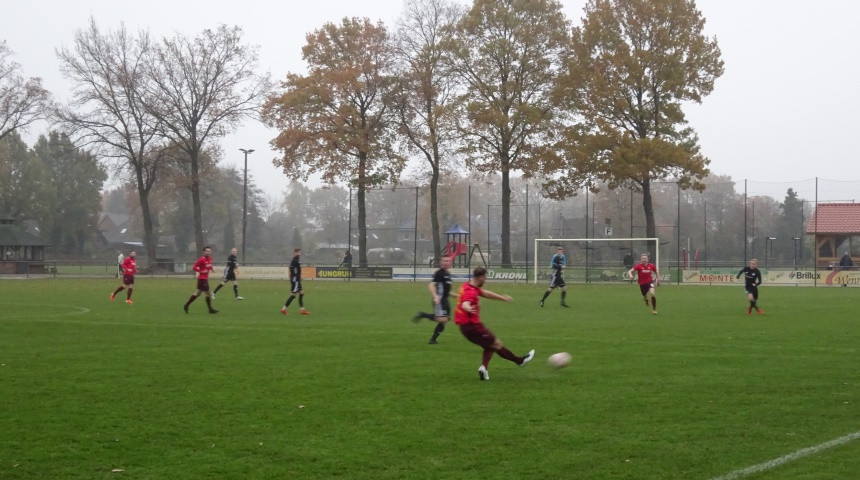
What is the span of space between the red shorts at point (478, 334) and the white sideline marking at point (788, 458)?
16.6ft

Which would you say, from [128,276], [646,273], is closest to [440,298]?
[646,273]

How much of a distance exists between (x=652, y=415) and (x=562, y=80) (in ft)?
158

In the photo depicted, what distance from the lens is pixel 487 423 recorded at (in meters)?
9.61

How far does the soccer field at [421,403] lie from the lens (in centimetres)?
791

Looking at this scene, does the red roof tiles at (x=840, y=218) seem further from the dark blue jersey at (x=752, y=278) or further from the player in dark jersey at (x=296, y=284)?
the player in dark jersey at (x=296, y=284)

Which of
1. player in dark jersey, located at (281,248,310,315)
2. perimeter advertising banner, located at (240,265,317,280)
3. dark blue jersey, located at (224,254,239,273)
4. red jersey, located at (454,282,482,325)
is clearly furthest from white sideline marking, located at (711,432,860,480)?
perimeter advertising banner, located at (240,265,317,280)

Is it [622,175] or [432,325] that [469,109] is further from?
[432,325]

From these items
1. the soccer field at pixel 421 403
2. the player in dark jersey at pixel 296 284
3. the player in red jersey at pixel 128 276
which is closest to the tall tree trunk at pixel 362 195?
the player in red jersey at pixel 128 276

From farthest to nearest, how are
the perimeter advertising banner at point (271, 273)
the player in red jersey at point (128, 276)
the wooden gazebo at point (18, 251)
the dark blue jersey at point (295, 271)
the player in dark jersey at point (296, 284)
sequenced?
the wooden gazebo at point (18, 251)
the perimeter advertising banner at point (271, 273)
the player in red jersey at point (128, 276)
the dark blue jersey at point (295, 271)
the player in dark jersey at point (296, 284)

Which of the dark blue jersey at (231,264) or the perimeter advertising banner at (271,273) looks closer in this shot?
the dark blue jersey at (231,264)

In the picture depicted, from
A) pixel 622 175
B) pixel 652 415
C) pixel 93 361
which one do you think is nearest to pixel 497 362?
pixel 652 415

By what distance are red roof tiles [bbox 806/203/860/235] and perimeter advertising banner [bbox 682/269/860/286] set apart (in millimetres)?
14239

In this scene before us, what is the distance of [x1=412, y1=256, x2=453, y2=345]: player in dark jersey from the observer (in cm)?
1733

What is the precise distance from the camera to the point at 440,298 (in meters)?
17.8
